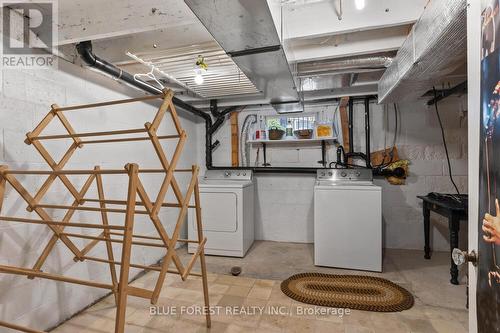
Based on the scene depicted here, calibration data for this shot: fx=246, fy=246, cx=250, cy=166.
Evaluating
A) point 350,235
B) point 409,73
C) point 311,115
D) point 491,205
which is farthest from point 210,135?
point 491,205

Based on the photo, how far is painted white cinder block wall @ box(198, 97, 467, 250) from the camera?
10.4 ft

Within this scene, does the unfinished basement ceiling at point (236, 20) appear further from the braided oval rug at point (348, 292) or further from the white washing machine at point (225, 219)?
the braided oval rug at point (348, 292)

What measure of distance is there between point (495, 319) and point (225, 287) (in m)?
1.96

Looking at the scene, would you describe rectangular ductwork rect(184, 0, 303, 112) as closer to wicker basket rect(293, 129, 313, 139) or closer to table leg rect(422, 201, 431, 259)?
wicker basket rect(293, 129, 313, 139)

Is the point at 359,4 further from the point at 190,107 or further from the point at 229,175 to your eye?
the point at 229,175

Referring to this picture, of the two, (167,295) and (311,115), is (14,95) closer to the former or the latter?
(167,295)

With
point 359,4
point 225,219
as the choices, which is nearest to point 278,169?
point 225,219

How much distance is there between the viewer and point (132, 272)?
2465mm

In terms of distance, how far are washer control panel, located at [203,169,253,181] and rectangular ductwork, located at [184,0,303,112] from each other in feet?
5.42

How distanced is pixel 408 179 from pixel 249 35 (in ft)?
9.73

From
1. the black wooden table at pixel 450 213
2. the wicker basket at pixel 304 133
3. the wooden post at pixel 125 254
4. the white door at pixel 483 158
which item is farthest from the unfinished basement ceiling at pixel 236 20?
the black wooden table at pixel 450 213

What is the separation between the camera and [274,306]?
1.99m

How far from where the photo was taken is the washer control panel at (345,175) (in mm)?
3216

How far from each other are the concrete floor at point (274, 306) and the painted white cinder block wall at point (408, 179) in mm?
527
